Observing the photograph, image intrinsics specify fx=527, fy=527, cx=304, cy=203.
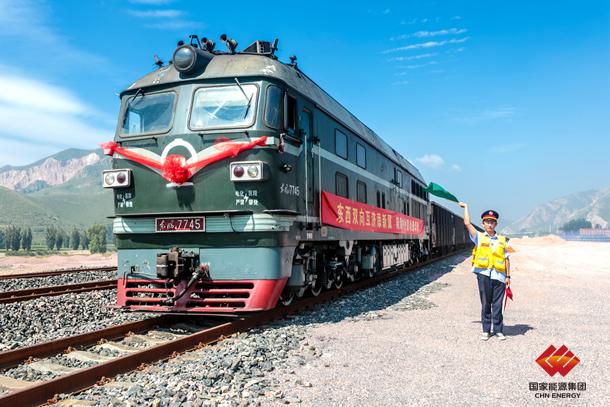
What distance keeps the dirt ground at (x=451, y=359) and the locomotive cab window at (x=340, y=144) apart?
3.45 m

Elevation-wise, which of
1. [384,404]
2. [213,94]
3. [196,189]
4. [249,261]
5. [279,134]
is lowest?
[384,404]

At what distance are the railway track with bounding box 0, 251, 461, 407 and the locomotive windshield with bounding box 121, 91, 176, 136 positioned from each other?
302 centimetres

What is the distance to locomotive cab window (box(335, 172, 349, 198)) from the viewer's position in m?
10.7

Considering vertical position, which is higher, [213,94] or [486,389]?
[213,94]

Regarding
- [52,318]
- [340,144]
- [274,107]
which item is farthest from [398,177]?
[52,318]

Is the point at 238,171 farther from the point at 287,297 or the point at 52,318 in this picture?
the point at 52,318

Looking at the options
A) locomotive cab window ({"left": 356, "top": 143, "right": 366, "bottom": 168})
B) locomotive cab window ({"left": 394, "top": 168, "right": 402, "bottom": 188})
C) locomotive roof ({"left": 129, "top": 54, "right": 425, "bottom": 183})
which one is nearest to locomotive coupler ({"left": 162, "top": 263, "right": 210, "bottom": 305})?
locomotive roof ({"left": 129, "top": 54, "right": 425, "bottom": 183})

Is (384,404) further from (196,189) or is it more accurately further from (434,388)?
(196,189)

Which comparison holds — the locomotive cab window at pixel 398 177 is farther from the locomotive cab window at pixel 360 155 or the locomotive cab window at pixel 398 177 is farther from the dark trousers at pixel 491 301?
the dark trousers at pixel 491 301

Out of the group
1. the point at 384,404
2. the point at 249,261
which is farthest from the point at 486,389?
the point at 249,261

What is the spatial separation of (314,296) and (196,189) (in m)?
3.79

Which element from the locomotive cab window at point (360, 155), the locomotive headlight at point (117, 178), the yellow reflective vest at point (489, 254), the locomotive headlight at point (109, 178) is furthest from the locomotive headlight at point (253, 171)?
the locomotive cab window at point (360, 155)

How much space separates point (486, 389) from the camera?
5.15 metres

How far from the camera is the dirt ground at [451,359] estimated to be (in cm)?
498
